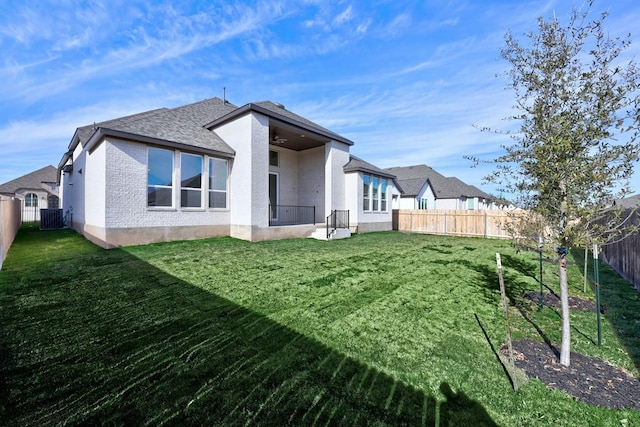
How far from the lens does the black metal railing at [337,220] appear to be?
13.1 metres

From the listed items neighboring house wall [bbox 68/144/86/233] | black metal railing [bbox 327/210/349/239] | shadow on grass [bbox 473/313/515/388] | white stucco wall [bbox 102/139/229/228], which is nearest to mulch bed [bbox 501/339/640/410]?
shadow on grass [bbox 473/313/515/388]

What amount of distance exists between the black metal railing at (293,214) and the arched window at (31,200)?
36.4 metres

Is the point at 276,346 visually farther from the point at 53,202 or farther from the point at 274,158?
the point at 53,202

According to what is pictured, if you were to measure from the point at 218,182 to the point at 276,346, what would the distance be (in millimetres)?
9281

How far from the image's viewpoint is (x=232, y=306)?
163 inches

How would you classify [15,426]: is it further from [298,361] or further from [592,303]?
[592,303]

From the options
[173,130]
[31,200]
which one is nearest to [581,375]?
[173,130]

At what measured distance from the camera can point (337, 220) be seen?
13898mm

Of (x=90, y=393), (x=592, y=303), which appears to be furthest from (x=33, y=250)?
(x=592, y=303)

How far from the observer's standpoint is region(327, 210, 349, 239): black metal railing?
13.1 metres

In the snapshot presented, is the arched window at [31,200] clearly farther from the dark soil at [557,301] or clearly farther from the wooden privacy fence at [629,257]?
the wooden privacy fence at [629,257]

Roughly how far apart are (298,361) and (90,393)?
1795mm

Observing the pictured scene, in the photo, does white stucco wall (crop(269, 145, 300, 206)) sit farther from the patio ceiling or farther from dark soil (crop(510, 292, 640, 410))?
dark soil (crop(510, 292, 640, 410))

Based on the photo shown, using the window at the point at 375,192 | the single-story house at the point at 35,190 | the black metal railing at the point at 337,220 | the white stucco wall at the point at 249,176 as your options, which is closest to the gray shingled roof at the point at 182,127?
the white stucco wall at the point at 249,176
